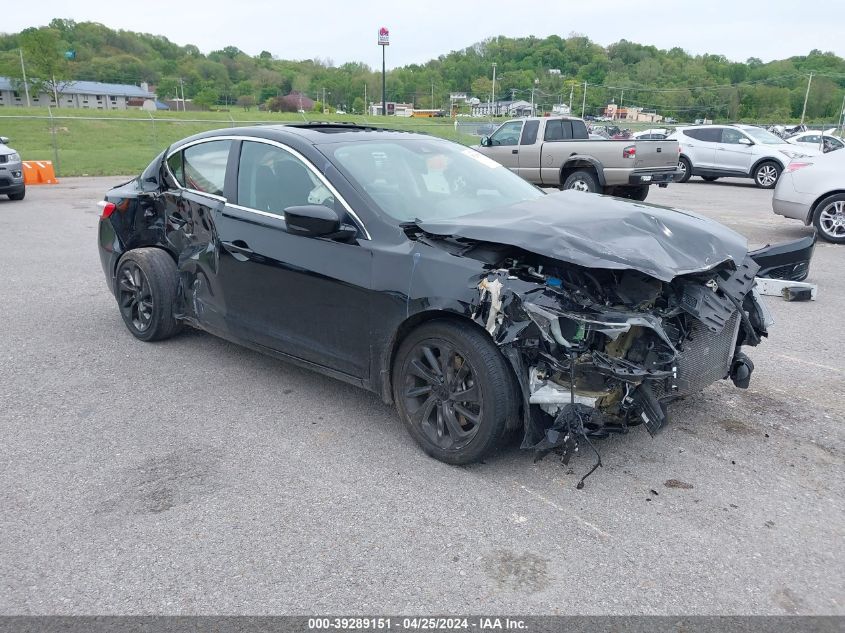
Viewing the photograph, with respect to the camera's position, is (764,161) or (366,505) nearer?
(366,505)

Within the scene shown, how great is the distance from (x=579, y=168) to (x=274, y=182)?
1175 centimetres

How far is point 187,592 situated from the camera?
2678 mm

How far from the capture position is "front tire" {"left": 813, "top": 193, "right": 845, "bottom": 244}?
10.0 m

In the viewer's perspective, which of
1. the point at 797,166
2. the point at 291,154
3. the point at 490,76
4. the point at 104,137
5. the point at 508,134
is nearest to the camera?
the point at 291,154

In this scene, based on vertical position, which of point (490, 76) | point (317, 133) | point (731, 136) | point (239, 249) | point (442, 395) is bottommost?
point (442, 395)

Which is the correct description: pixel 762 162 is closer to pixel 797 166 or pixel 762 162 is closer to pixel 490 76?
pixel 797 166

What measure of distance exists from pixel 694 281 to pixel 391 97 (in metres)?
108

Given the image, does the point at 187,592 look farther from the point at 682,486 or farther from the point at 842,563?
the point at 842,563

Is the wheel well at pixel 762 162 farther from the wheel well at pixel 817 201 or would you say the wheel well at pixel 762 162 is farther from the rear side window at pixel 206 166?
the rear side window at pixel 206 166

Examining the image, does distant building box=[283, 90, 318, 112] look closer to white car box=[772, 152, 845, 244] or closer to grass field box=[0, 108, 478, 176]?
grass field box=[0, 108, 478, 176]

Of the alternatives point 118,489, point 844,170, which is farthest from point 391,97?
point 118,489

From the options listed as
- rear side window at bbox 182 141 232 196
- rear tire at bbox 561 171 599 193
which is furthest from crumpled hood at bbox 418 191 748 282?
rear tire at bbox 561 171 599 193

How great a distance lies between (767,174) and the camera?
19.3 m

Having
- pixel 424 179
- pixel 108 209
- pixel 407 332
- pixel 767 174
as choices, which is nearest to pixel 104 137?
pixel 767 174
